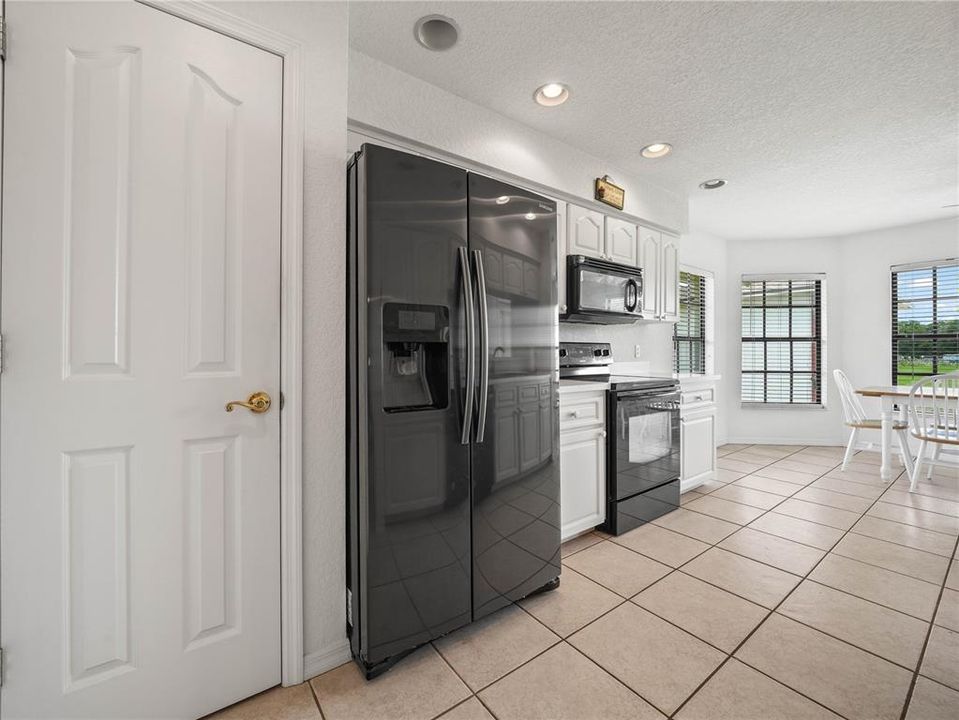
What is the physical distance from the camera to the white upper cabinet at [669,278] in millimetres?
3727

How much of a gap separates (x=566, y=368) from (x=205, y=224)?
2406mm

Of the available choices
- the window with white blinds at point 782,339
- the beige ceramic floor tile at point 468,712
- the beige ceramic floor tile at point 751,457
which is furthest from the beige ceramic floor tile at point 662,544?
the window with white blinds at point 782,339

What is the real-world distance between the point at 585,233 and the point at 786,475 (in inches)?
119

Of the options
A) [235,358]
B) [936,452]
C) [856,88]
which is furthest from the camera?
[936,452]

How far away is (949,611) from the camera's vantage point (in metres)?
1.87

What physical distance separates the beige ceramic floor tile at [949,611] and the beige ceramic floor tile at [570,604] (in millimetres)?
1295

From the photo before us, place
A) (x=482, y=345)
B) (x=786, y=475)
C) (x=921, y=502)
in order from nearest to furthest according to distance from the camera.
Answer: (x=482, y=345), (x=921, y=502), (x=786, y=475)

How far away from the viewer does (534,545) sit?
1.91m

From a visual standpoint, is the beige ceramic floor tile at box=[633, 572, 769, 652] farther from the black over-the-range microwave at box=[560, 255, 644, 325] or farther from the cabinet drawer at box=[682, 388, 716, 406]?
the black over-the-range microwave at box=[560, 255, 644, 325]

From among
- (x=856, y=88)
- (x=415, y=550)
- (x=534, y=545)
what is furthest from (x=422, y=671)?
(x=856, y=88)

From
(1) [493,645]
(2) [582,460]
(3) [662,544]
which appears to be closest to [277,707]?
(1) [493,645]

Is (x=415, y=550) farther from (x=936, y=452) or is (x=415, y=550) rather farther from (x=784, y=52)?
(x=936, y=452)

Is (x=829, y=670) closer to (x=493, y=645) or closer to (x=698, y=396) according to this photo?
(x=493, y=645)

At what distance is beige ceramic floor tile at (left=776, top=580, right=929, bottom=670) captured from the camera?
5.36 feet
